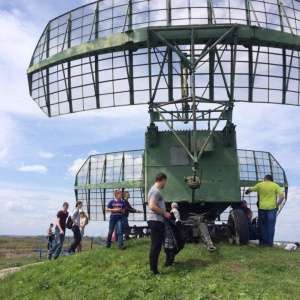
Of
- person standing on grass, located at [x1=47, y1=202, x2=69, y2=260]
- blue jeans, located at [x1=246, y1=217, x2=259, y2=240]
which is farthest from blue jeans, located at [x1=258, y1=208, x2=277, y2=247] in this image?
person standing on grass, located at [x1=47, y1=202, x2=69, y2=260]

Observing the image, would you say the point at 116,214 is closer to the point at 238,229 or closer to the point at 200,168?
the point at 238,229

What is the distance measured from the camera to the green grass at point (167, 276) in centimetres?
796

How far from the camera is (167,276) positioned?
29.2 ft

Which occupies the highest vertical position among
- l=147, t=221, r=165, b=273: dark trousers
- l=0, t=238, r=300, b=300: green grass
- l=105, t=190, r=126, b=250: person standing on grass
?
l=105, t=190, r=126, b=250: person standing on grass

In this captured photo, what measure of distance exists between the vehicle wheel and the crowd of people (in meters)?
0.40

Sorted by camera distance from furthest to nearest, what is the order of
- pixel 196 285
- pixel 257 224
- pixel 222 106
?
pixel 222 106 → pixel 257 224 → pixel 196 285

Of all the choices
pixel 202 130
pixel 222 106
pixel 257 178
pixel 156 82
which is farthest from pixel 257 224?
pixel 257 178

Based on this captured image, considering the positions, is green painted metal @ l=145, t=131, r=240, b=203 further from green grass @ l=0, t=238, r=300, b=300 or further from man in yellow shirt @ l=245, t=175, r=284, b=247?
green grass @ l=0, t=238, r=300, b=300

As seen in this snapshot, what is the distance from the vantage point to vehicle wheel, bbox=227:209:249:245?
38.3 feet

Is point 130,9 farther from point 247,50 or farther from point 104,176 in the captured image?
point 104,176

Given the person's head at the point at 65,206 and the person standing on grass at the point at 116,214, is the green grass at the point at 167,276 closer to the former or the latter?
the person standing on grass at the point at 116,214

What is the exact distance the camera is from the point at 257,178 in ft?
78.4

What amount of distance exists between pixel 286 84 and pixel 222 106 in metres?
3.75

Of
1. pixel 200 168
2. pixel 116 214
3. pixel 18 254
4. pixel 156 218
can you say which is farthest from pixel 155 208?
pixel 18 254
